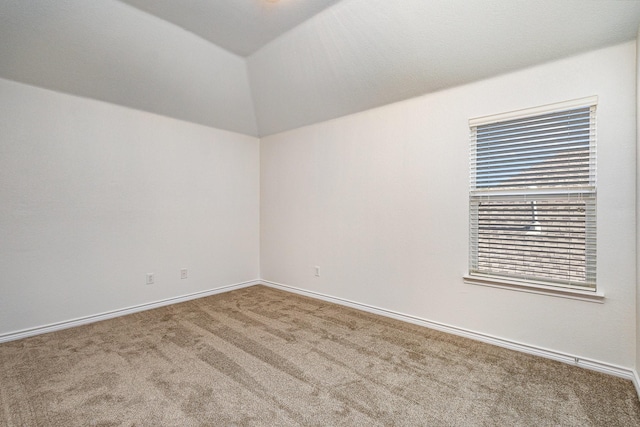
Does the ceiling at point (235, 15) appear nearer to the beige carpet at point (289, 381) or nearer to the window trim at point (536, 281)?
the window trim at point (536, 281)

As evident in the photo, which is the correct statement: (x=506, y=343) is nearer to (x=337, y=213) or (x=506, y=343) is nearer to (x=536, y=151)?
(x=536, y=151)

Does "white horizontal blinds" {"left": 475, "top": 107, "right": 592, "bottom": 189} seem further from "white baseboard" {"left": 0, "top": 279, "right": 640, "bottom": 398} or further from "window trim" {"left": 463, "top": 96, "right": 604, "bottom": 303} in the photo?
"white baseboard" {"left": 0, "top": 279, "right": 640, "bottom": 398}

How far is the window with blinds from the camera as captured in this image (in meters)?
2.09

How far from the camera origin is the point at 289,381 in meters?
1.93

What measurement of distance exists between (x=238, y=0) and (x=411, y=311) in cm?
321

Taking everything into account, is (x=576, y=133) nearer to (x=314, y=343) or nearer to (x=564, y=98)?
(x=564, y=98)

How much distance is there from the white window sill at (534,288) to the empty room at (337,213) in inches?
0.6

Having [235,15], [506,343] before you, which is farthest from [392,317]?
[235,15]

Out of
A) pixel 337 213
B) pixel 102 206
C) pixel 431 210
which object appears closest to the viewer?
pixel 431 210

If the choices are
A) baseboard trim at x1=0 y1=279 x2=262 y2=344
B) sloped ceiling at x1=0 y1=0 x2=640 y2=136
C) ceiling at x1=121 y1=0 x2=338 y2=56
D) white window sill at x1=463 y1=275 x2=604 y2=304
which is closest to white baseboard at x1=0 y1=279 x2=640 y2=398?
baseboard trim at x1=0 y1=279 x2=262 y2=344

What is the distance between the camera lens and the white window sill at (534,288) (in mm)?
2049

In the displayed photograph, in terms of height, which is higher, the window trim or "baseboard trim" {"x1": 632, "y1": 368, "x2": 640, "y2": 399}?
the window trim

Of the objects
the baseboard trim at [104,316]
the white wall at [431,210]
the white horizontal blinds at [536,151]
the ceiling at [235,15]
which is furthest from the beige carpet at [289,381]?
the ceiling at [235,15]

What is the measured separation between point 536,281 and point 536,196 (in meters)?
0.68
